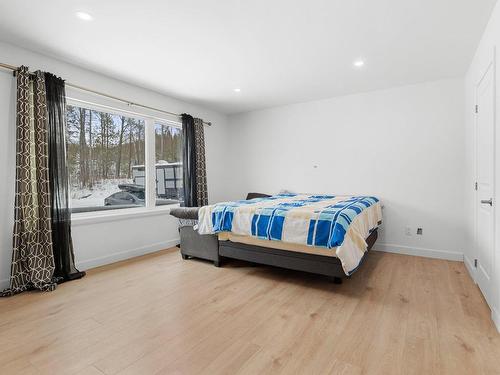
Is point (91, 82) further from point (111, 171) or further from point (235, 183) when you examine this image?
point (235, 183)

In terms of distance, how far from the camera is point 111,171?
3.64 metres

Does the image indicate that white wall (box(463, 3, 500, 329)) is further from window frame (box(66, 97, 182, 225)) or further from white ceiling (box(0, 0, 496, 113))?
window frame (box(66, 97, 182, 225))

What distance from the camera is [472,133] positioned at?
9.43 feet

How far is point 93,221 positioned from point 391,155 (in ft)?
13.4

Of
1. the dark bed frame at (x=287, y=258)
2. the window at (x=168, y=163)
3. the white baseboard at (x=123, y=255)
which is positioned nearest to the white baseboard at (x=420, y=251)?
the dark bed frame at (x=287, y=258)

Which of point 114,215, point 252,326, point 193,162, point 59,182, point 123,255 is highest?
point 193,162

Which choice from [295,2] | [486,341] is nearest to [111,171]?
[295,2]

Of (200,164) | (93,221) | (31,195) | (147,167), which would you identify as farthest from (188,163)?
(31,195)

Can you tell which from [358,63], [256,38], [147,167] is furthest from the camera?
[147,167]

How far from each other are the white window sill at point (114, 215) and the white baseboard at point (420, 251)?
3326mm

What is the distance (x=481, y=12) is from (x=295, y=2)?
149 cm

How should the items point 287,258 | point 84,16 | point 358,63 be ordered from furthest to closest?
point 358,63
point 287,258
point 84,16

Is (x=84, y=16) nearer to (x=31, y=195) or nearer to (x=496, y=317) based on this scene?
(x=31, y=195)

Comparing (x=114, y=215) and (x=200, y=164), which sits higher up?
(x=200, y=164)
